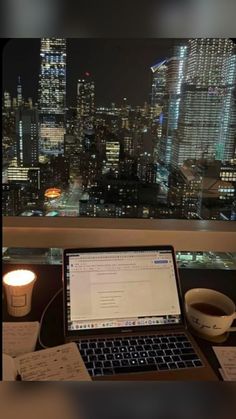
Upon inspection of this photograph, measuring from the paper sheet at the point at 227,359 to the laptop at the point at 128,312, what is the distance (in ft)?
0.14

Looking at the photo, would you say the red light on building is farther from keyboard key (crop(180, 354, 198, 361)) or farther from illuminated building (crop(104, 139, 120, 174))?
keyboard key (crop(180, 354, 198, 361))

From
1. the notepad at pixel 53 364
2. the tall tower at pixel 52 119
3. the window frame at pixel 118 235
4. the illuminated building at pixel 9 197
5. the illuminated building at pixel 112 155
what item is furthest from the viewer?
the illuminated building at pixel 112 155

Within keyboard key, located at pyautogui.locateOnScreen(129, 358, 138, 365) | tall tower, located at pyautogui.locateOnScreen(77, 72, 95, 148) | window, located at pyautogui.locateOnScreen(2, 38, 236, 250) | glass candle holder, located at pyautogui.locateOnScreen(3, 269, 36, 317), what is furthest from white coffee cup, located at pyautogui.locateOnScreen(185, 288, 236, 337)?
tall tower, located at pyautogui.locateOnScreen(77, 72, 95, 148)

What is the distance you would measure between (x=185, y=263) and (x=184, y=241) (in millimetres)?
84

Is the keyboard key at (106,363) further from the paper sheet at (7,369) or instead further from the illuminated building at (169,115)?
the illuminated building at (169,115)

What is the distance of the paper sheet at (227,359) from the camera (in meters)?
0.82

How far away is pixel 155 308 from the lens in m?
0.99

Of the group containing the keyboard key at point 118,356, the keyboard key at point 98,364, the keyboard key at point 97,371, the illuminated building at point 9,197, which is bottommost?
the keyboard key at point 97,371

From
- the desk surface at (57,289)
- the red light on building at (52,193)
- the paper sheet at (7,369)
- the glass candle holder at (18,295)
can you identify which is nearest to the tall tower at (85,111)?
the red light on building at (52,193)

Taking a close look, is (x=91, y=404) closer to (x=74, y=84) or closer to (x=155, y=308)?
(x=155, y=308)

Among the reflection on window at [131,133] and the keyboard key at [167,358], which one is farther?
the reflection on window at [131,133]

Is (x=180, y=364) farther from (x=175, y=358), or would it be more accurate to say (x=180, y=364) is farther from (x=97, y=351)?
(x=97, y=351)

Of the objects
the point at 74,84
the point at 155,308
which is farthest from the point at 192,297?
the point at 74,84

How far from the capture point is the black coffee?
3.28 ft
